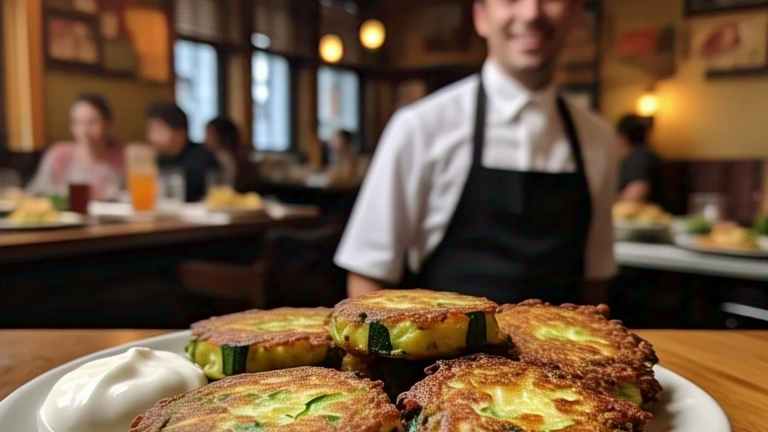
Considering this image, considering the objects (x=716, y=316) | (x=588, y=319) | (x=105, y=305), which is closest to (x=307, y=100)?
(x=105, y=305)

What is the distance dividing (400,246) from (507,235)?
1.16 ft

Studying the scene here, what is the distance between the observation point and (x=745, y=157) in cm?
790

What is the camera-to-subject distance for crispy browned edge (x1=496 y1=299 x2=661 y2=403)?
0.61m

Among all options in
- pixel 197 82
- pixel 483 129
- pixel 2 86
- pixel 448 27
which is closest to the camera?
pixel 483 129

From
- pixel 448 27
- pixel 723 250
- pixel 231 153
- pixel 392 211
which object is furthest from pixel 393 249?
pixel 448 27

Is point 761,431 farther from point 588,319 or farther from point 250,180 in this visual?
point 250,180

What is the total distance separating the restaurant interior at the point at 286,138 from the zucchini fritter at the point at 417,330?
1.86 metres

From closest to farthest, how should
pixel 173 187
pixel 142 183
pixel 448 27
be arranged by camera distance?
1. pixel 142 183
2. pixel 173 187
3. pixel 448 27

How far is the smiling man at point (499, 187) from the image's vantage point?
1854mm

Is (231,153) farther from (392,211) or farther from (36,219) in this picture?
(392,211)

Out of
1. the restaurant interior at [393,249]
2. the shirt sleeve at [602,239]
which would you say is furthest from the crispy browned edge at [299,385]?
the shirt sleeve at [602,239]

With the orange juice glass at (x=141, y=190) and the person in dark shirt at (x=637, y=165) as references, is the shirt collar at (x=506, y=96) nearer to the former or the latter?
the orange juice glass at (x=141, y=190)

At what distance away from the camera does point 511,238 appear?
1854 millimetres

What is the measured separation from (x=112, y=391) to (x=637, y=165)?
230 inches
